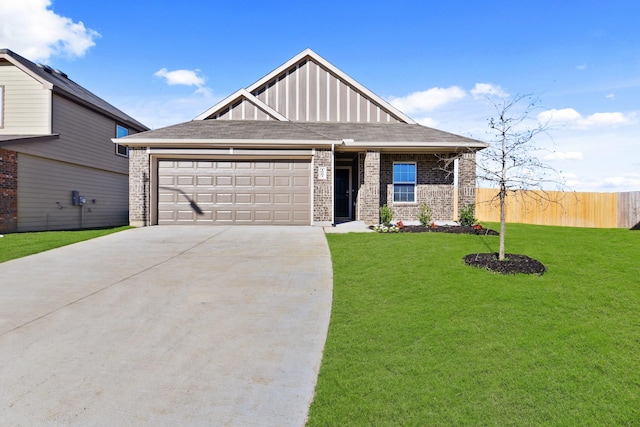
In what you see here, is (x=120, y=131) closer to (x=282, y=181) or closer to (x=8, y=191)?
(x=8, y=191)

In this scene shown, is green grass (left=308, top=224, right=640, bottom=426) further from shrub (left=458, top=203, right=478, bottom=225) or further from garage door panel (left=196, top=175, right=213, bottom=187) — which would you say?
garage door panel (left=196, top=175, right=213, bottom=187)

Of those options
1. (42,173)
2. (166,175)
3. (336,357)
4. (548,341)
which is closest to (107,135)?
(42,173)

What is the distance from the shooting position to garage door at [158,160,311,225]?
13250mm

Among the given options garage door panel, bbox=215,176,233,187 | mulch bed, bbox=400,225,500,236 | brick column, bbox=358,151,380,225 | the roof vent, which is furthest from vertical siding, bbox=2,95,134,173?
mulch bed, bbox=400,225,500,236

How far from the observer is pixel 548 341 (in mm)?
3730

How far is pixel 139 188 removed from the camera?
13148 mm

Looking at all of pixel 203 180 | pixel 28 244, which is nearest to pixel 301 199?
pixel 203 180

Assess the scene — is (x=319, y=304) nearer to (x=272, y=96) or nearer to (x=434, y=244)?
(x=434, y=244)

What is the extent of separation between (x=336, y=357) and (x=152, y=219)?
11498mm

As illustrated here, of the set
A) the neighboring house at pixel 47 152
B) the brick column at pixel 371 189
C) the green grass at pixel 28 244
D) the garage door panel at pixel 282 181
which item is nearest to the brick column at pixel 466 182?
the brick column at pixel 371 189

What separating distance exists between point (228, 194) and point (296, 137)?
3.32 metres

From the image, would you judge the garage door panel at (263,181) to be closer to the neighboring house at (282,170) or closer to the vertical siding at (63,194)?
the neighboring house at (282,170)

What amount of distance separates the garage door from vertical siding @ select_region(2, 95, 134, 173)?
5.62 metres

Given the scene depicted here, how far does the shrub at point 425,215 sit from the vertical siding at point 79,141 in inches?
601
